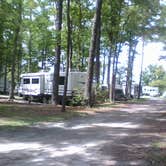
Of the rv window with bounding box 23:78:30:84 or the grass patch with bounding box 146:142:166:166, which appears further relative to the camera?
the rv window with bounding box 23:78:30:84

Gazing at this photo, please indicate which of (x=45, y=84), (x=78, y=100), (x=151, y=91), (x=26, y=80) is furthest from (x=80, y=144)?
(x=151, y=91)

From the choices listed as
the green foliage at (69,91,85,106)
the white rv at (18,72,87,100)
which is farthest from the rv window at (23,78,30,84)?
the green foliage at (69,91,85,106)

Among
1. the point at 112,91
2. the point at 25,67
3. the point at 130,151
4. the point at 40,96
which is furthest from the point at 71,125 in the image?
the point at 25,67

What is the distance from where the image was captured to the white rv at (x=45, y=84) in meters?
32.3

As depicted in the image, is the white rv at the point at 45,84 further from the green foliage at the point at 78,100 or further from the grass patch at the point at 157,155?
the grass patch at the point at 157,155

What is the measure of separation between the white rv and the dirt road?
612 inches

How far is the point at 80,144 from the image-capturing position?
11023 mm

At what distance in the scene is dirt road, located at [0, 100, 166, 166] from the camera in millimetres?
8898

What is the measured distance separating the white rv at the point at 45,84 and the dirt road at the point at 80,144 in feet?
51.0

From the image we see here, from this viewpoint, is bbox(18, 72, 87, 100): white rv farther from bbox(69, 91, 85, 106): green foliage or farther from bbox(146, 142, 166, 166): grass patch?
bbox(146, 142, 166, 166): grass patch

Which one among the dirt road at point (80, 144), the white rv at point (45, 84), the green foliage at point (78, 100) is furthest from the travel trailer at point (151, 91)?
the dirt road at point (80, 144)

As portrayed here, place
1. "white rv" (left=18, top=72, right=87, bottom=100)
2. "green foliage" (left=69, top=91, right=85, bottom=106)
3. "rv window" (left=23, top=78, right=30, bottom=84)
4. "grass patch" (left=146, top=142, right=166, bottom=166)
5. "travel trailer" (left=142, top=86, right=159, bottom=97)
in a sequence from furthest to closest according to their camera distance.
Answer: "travel trailer" (left=142, top=86, right=159, bottom=97), "rv window" (left=23, top=78, right=30, bottom=84), "white rv" (left=18, top=72, right=87, bottom=100), "green foliage" (left=69, top=91, right=85, bottom=106), "grass patch" (left=146, top=142, right=166, bottom=166)

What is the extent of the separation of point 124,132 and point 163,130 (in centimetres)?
160

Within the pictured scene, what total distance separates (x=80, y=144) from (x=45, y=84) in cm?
2520
